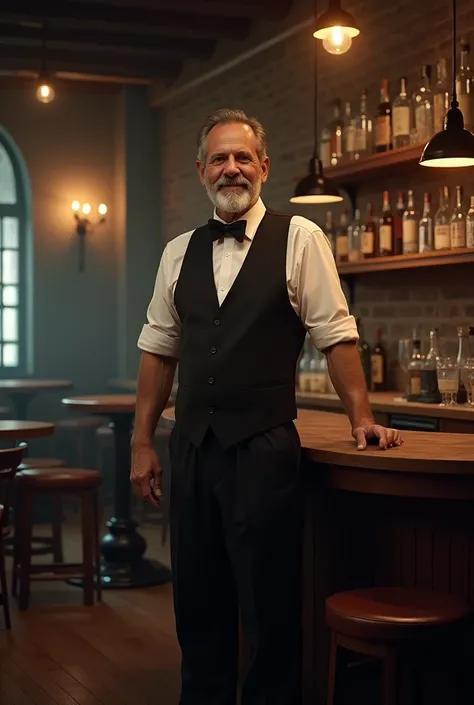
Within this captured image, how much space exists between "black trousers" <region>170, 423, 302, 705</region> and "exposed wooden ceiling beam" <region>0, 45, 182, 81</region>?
5.70 meters

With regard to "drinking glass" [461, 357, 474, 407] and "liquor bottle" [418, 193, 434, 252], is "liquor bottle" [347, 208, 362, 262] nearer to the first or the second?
"liquor bottle" [418, 193, 434, 252]

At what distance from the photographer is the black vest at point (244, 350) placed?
269 centimetres

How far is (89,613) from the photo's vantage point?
16.0ft

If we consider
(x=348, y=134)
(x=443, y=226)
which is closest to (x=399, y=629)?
(x=443, y=226)

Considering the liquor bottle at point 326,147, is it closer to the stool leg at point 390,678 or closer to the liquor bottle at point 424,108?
the liquor bottle at point 424,108

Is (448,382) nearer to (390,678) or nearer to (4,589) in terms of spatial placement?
Answer: (4,589)

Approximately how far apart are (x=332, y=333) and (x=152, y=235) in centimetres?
623

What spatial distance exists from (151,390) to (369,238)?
2817 millimetres

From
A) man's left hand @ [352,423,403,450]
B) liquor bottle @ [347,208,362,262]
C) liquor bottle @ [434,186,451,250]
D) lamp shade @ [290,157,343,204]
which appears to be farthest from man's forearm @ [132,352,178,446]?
liquor bottle @ [347,208,362,262]

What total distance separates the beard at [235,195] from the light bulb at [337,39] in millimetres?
2069

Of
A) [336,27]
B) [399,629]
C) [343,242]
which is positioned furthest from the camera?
[343,242]

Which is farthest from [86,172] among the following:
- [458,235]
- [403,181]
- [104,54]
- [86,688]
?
[86,688]

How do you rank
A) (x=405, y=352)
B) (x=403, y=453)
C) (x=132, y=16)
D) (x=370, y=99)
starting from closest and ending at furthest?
(x=403, y=453) < (x=405, y=352) < (x=370, y=99) < (x=132, y=16)

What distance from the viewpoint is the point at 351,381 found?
277 centimetres
